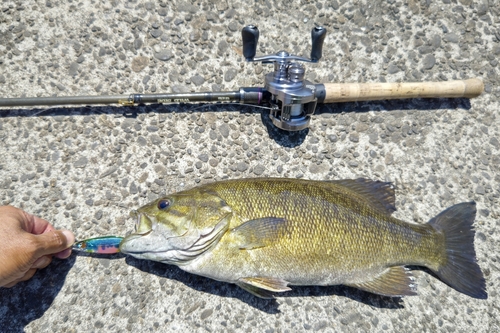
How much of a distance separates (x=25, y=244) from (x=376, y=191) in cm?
221

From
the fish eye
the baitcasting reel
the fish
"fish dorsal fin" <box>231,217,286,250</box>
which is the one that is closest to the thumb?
the fish

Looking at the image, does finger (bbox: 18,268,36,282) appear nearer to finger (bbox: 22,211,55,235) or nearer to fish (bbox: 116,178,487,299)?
finger (bbox: 22,211,55,235)

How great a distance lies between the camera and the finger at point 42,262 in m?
2.07

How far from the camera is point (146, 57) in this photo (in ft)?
8.50

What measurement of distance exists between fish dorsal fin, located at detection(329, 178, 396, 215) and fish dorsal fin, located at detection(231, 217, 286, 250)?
0.60m

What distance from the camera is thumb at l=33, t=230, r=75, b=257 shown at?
6.29 ft

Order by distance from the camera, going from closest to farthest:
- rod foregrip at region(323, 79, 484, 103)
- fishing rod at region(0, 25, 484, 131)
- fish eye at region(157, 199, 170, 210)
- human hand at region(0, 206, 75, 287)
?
human hand at region(0, 206, 75, 287) → fish eye at region(157, 199, 170, 210) → fishing rod at region(0, 25, 484, 131) → rod foregrip at region(323, 79, 484, 103)

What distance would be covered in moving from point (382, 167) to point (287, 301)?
1260 mm

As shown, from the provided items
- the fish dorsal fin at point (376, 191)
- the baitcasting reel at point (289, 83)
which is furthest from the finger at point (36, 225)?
the fish dorsal fin at point (376, 191)

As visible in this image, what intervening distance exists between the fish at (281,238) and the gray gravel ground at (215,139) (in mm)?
328

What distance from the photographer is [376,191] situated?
7.36 ft

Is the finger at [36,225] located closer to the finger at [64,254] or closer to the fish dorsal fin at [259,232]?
the finger at [64,254]

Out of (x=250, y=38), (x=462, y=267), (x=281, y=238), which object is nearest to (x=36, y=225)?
(x=281, y=238)

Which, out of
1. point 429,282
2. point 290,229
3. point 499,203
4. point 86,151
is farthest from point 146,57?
point 499,203
